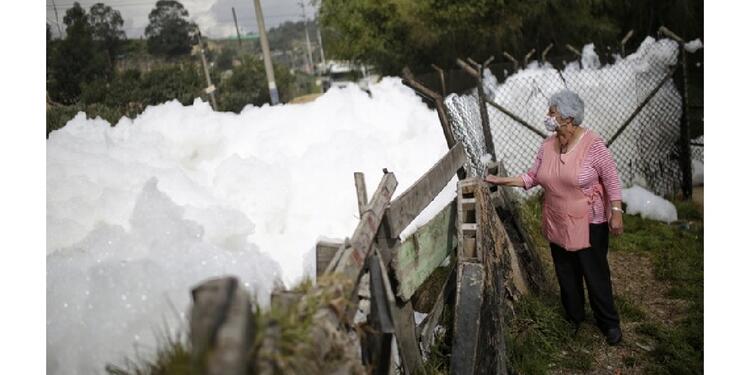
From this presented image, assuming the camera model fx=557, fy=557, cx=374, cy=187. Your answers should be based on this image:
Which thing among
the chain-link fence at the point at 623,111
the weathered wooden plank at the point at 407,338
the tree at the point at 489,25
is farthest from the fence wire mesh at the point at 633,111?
the tree at the point at 489,25

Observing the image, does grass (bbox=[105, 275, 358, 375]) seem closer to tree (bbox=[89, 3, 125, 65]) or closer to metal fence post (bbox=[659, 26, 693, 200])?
tree (bbox=[89, 3, 125, 65])

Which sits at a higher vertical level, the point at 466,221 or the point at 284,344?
the point at 284,344

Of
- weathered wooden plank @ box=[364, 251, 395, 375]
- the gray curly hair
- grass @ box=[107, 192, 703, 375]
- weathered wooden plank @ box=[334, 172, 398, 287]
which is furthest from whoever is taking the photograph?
the gray curly hair

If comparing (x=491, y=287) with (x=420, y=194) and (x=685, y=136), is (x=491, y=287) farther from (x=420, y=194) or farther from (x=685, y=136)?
(x=685, y=136)

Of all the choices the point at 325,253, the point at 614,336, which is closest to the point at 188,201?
the point at 325,253

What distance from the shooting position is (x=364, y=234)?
211cm

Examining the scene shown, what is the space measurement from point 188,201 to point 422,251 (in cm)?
119

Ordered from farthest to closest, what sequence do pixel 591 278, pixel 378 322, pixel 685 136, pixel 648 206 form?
pixel 685 136 → pixel 648 206 → pixel 591 278 → pixel 378 322

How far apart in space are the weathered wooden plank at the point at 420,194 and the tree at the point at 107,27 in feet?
4.71

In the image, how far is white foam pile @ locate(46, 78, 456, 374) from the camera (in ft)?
5.41

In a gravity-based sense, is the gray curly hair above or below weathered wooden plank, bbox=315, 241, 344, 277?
above

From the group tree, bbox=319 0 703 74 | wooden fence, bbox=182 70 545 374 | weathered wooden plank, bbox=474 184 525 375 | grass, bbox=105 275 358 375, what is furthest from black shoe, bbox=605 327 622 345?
tree, bbox=319 0 703 74

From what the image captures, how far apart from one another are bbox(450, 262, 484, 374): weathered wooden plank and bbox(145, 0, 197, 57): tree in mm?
1980

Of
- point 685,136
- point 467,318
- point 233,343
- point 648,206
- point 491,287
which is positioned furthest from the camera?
point 685,136
